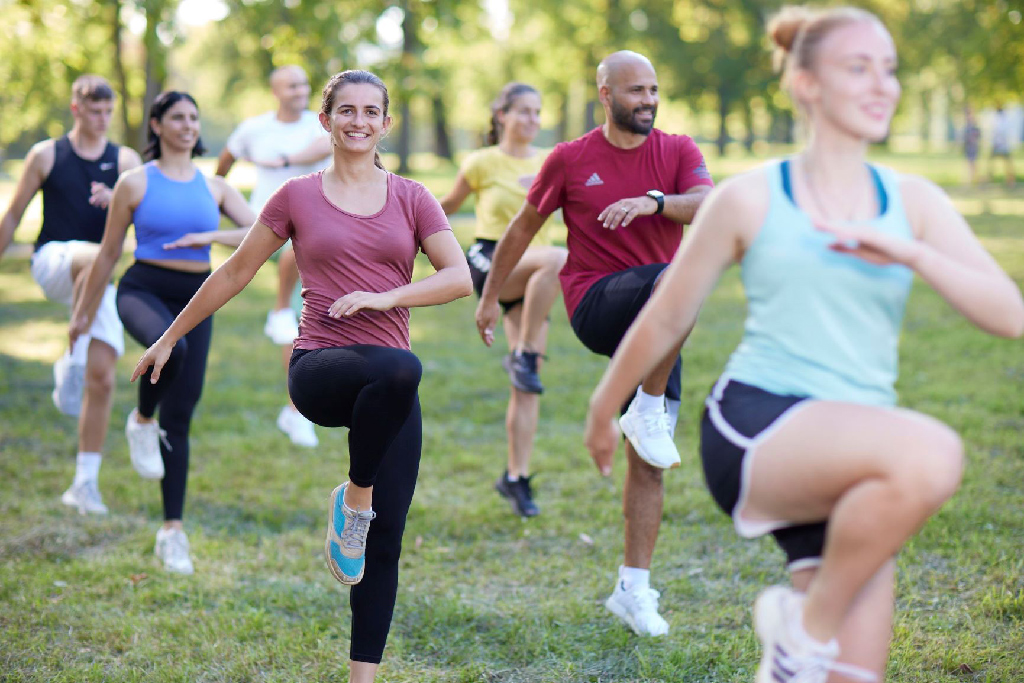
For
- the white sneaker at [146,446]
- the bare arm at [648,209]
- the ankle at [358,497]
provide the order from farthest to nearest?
the white sneaker at [146,446]
the bare arm at [648,209]
the ankle at [358,497]

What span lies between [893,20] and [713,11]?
8.10m

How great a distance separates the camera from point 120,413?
980 cm

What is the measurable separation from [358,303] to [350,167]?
63 cm

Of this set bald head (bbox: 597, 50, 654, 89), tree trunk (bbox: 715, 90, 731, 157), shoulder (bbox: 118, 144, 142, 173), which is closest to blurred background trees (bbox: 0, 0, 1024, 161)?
tree trunk (bbox: 715, 90, 731, 157)

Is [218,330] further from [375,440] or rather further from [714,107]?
[714,107]

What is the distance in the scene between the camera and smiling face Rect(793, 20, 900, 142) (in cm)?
276

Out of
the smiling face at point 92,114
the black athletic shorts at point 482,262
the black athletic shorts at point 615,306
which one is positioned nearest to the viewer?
the black athletic shorts at point 615,306

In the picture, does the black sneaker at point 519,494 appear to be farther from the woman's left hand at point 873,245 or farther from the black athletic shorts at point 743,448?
the woman's left hand at point 873,245

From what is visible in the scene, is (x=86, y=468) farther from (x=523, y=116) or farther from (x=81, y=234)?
(x=523, y=116)

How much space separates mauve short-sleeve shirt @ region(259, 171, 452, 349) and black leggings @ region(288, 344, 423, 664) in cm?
11

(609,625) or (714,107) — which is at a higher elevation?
(714,107)

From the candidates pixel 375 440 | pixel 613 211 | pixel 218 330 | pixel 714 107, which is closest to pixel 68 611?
pixel 375 440

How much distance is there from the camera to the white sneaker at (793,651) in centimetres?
273

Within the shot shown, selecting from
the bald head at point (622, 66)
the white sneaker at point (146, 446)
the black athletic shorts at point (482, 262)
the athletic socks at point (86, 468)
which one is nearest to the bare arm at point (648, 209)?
the bald head at point (622, 66)
